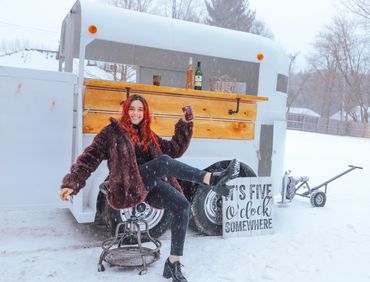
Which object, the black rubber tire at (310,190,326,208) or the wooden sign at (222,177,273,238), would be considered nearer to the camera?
the wooden sign at (222,177,273,238)

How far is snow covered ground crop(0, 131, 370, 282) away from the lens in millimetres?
3775

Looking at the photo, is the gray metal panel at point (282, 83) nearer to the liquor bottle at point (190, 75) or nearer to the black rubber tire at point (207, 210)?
the liquor bottle at point (190, 75)

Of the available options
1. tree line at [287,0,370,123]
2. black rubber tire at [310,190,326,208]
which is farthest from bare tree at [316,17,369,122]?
black rubber tire at [310,190,326,208]

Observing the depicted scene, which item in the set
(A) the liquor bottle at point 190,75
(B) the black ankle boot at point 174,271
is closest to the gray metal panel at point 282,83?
(A) the liquor bottle at point 190,75

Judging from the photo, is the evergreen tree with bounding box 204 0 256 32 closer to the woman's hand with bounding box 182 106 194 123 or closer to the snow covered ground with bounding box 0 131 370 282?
the snow covered ground with bounding box 0 131 370 282

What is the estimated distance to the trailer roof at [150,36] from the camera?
171 inches

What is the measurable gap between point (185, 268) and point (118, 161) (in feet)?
4.18

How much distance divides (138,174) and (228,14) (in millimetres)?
31733

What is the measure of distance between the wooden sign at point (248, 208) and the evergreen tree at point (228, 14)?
28486 millimetres

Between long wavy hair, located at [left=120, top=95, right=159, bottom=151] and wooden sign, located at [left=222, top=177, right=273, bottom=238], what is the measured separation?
1532 mm

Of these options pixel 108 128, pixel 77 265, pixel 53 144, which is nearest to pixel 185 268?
pixel 77 265

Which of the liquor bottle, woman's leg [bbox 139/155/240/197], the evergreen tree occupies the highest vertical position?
the evergreen tree

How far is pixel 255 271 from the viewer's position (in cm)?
398

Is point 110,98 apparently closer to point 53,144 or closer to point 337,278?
point 53,144
